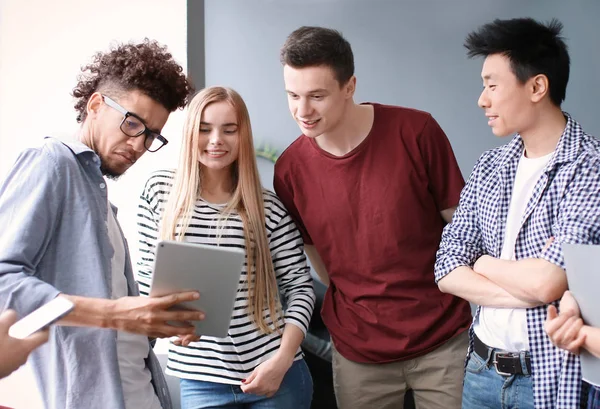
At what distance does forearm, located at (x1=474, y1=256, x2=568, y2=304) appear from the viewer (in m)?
1.55

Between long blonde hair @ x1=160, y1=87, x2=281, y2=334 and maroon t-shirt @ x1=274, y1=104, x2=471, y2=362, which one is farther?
maroon t-shirt @ x1=274, y1=104, x2=471, y2=362

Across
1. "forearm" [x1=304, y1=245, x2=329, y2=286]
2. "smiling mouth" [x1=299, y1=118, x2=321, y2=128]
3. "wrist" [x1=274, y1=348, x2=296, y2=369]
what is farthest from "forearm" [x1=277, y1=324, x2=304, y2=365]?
"smiling mouth" [x1=299, y1=118, x2=321, y2=128]

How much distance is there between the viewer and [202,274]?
61.4 inches

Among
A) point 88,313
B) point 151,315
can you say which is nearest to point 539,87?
point 151,315

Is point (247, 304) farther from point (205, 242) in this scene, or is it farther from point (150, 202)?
point (150, 202)

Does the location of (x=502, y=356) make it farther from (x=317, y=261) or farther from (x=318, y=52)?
(x=318, y=52)

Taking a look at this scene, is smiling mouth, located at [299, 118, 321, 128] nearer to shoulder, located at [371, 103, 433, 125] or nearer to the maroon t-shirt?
the maroon t-shirt

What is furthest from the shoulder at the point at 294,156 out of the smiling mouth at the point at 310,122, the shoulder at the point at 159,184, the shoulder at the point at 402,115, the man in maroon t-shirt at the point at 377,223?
the shoulder at the point at 159,184

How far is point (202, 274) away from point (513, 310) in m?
0.73

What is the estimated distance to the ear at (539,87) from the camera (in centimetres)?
171

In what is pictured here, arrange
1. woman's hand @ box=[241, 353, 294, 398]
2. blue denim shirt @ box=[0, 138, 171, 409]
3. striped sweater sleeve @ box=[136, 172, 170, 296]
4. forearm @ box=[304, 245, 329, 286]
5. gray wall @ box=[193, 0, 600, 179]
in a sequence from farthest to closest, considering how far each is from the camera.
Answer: gray wall @ box=[193, 0, 600, 179]
forearm @ box=[304, 245, 329, 286]
striped sweater sleeve @ box=[136, 172, 170, 296]
woman's hand @ box=[241, 353, 294, 398]
blue denim shirt @ box=[0, 138, 171, 409]

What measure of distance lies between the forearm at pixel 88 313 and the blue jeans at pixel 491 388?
2.89ft

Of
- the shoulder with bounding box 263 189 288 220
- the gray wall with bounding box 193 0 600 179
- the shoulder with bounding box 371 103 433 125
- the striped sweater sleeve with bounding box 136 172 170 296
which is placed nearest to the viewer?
the striped sweater sleeve with bounding box 136 172 170 296

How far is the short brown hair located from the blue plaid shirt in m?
0.56
